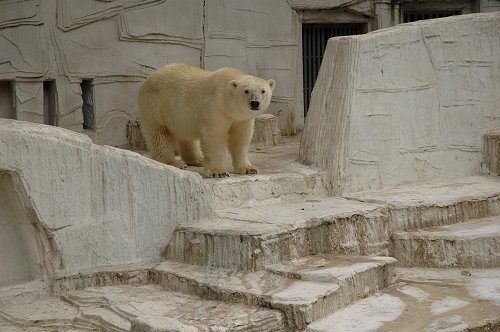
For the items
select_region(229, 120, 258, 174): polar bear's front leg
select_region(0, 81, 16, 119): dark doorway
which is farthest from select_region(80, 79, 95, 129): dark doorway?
select_region(229, 120, 258, 174): polar bear's front leg

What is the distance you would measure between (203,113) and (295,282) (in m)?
2.23

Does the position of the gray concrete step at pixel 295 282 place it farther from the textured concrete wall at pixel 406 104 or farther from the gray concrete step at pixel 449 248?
the textured concrete wall at pixel 406 104

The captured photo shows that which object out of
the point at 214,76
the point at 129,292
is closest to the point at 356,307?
the point at 129,292

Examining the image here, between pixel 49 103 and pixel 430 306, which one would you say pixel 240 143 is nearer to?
pixel 430 306

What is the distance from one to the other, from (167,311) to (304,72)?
6803mm

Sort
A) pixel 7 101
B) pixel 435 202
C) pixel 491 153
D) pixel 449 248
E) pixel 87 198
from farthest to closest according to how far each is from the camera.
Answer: pixel 7 101, pixel 491 153, pixel 435 202, pixel 449 248, pixel 87 198

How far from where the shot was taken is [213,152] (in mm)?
7766

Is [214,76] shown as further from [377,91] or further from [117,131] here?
[117,131]

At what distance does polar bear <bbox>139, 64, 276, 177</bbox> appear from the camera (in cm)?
776

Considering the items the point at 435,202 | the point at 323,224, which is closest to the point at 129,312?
the point at 323,224

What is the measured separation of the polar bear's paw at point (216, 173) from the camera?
767cm

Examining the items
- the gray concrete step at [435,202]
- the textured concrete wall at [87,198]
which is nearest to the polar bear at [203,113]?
the textured concrete wall at [87,198]

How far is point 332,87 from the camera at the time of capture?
27.3 feet

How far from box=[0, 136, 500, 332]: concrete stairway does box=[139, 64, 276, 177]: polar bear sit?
0.41m
